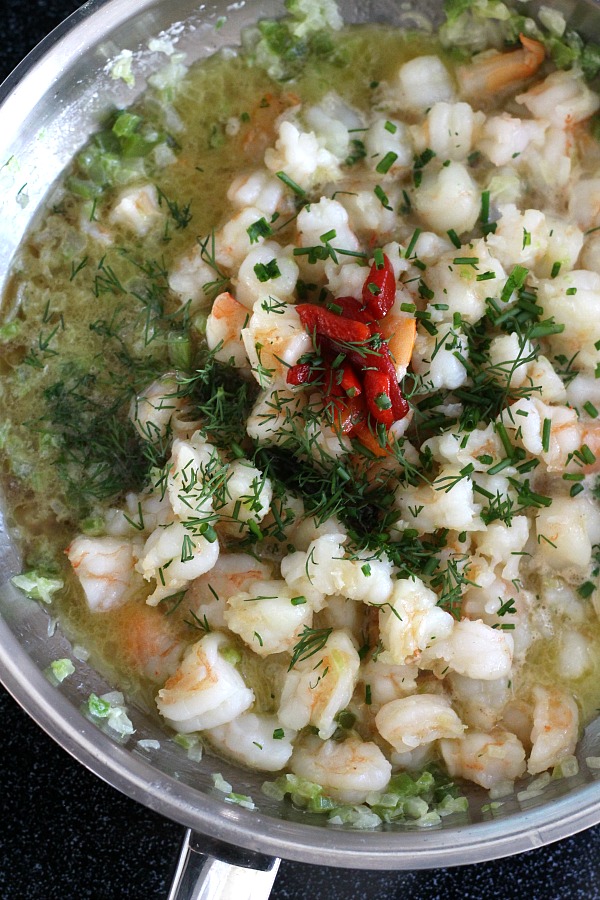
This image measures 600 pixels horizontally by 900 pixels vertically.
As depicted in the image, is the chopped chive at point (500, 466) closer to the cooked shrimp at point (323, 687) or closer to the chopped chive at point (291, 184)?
the cooked shrimp at point (323, 687)

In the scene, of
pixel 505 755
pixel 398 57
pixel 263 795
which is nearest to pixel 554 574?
pixel 505 755

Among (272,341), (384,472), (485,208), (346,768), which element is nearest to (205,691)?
(346,768)

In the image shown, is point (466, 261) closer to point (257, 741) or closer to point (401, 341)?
point (401, 341)

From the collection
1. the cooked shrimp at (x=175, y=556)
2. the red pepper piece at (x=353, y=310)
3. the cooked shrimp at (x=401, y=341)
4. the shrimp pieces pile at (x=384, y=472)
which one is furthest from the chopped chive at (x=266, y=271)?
the cooked shrimp at (x=175, y=556)

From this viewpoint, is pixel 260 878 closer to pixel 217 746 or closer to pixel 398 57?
pixel 217 746

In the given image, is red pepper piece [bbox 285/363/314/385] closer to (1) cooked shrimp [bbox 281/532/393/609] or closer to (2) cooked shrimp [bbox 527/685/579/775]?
(1) cooked shrimp [bbox 281/532/393/609]
